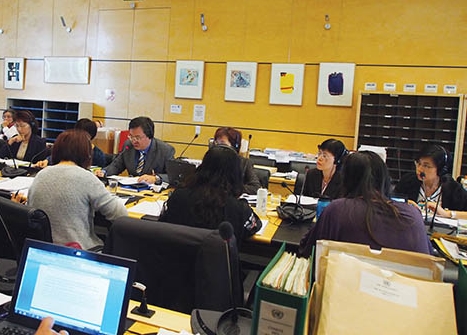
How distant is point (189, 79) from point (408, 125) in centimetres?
330

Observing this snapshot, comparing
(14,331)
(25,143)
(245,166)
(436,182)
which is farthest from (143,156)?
(14,331)

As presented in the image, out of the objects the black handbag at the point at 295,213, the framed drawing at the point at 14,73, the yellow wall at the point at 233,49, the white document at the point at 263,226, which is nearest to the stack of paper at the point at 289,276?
the white document at the point at 263,226

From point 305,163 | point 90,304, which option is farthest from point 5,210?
point 305,163

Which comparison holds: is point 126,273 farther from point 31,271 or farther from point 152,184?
point 152,184

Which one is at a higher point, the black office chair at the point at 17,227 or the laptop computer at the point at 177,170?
the laptop computer at the point at 177,170

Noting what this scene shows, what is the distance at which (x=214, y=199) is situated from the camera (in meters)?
1.80

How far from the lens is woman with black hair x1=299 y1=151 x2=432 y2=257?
1547 mm

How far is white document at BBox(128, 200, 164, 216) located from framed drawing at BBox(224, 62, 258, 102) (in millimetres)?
3446

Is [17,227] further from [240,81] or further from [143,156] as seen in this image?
[240,81]

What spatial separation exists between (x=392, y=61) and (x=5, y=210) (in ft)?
16.4

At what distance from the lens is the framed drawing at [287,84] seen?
5445mm

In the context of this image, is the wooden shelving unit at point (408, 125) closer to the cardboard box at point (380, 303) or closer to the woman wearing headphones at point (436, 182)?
the woman wearing headphones at point (436, 182)

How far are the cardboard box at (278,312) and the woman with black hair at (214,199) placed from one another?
0.96 meters

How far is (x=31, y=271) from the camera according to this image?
3.41ft
